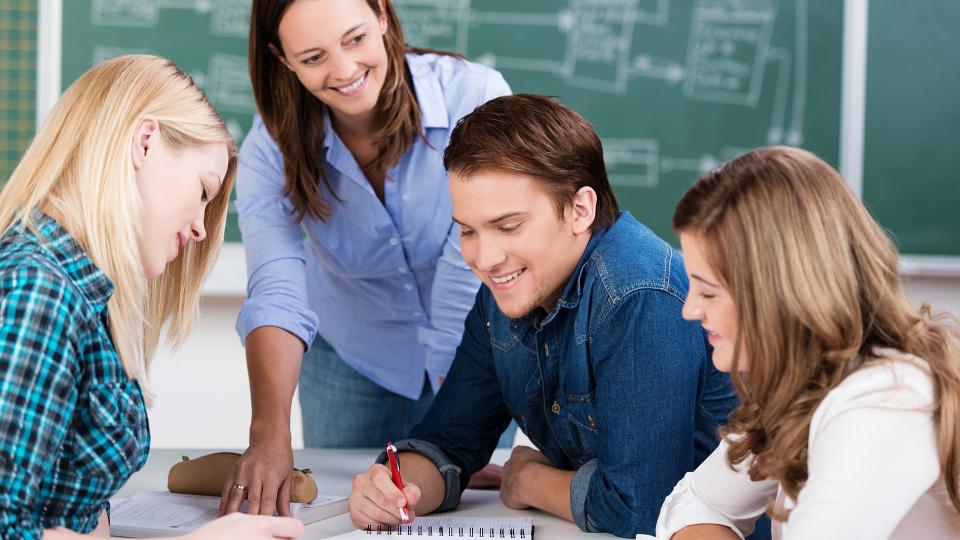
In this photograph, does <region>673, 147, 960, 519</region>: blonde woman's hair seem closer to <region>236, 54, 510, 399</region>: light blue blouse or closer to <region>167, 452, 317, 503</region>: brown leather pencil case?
<region>167, 452, 317, 503</region>: brown leather pencil case

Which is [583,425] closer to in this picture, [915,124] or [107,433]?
[107,433]

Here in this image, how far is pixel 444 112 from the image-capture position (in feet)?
6.80

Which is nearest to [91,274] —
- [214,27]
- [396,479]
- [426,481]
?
[396,479]

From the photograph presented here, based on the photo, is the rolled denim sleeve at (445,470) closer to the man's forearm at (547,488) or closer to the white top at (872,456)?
the man's forearm at (547,488)

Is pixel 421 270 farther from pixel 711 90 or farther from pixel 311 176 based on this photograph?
pixel 711 90

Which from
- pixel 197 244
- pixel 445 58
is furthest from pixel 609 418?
pixel 445 58

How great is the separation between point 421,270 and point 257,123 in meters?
0.45

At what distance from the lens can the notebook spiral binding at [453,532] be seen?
142 centimetres

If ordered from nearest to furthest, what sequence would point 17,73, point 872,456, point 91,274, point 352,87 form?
point 872,456, point 91,274, point 352,87, point 17,73

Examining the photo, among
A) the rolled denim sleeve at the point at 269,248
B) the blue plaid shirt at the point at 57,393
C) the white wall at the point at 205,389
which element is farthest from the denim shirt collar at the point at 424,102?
the white wall at the point at 205,389

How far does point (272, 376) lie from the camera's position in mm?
1807

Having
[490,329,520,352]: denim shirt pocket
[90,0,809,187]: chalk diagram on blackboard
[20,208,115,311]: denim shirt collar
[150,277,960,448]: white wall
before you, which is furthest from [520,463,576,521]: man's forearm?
[150,277,960,448]: white wall

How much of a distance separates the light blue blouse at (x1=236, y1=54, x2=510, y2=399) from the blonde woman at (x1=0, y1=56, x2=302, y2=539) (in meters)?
0.64

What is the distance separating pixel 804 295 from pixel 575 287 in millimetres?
550
